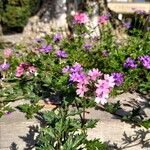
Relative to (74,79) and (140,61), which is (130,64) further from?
(74,79)

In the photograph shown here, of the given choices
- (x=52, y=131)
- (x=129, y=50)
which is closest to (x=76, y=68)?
(x=52, y=131)

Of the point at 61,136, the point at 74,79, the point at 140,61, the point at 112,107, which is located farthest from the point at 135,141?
the point at 140,61

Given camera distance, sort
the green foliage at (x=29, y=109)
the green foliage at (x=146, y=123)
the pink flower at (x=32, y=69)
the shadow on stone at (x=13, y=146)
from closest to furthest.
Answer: the shadow on stone at (x=13, y=146) < the green foliage at (x=146, y=123) < the green foliage at (x=29, y=109) < the pink flower at (x=32, y=69)

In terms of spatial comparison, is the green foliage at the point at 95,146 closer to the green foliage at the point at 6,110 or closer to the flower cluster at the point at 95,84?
the flower cluster at the point at 95,84

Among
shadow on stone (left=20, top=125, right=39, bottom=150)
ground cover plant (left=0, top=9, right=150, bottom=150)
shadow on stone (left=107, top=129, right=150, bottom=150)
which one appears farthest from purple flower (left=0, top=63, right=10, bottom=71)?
shadow on stone (left=107, top=129, right=150, bottom=150)

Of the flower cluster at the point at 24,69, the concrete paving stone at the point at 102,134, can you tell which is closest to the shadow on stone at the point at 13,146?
the concrete paving stone at the point at 102,134

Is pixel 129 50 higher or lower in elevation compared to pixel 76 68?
lower

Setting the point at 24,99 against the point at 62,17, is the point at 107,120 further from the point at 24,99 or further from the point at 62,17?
the point at 62,17
